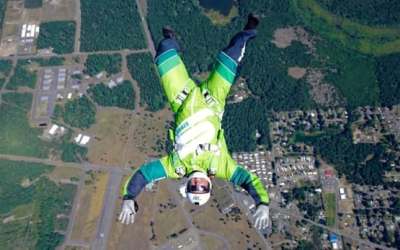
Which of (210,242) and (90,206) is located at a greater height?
(90,206)

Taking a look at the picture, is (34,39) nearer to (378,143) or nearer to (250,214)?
(250,214)

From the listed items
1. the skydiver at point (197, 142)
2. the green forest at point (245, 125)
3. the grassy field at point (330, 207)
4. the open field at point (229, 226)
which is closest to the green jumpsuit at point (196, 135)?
the skydiver at point (197, 142)

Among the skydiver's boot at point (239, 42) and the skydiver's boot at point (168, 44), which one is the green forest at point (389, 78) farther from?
the skydiver's boot at point (168, 44)

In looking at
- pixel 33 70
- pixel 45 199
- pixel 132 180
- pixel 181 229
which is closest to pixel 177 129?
pixel 132 180

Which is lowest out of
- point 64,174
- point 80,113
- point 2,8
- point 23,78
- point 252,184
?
point 252,184

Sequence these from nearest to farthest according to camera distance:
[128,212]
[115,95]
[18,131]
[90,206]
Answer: [128,212] → [90,206] → [18,131] → [115,95]

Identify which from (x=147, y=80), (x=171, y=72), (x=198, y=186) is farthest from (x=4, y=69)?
(x=198, y=186)

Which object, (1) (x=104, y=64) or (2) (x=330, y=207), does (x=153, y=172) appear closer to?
(2) (x=330, y=207)
